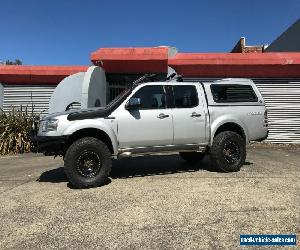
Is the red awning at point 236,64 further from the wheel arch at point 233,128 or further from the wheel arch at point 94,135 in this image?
the wheel arch at point 94,135

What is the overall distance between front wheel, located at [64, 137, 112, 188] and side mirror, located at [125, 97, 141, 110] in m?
0.90

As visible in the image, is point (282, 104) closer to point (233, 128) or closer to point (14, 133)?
point (233, 128)

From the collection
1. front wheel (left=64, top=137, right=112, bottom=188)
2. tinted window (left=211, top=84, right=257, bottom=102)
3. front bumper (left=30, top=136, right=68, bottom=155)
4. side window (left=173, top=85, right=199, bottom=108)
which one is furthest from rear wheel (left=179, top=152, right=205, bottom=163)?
front bumper (left=30, top=136, right=68, bottom=155)

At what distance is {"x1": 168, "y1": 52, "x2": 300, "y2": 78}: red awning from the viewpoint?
14367mm

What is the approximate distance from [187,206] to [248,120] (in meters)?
3.60

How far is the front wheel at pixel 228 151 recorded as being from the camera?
28.5ft

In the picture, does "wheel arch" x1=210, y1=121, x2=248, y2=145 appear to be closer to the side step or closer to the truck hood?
the side step

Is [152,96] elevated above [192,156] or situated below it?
above

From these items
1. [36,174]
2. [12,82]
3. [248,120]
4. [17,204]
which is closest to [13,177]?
[36,174]

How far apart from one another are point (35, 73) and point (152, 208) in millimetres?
10765

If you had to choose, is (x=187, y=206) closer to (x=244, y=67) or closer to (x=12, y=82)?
(x=244, y=67)

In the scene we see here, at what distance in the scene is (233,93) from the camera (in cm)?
919

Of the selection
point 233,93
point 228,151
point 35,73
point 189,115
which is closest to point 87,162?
point 189,115

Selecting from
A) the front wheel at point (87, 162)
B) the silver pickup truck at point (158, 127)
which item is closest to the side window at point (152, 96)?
the silver pickup truck at point (158, 127)
